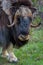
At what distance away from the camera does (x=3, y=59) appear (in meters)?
5.15

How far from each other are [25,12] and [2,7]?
42 cm

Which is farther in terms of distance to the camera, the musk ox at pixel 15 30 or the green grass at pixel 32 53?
the green grass at pixel 32 53

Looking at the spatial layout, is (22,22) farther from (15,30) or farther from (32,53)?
(32,53)

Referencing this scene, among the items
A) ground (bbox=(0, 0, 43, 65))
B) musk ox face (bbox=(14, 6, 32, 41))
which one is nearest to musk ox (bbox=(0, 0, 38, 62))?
musk ox face (bbox=(14, 6, 32, 41))

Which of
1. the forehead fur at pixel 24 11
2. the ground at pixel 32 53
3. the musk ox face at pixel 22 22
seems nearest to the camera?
the musk ox face at pixel 22 22

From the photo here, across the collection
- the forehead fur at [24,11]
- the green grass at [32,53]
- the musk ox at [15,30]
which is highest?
the forehead fur at [24,11]

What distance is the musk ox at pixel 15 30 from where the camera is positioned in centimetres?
453

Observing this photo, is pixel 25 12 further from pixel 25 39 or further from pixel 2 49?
pixel 2 49

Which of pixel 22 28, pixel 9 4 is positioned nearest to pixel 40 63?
pixel 22 28

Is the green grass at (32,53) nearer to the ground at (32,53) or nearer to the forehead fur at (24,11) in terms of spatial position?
the ground at (32,53)

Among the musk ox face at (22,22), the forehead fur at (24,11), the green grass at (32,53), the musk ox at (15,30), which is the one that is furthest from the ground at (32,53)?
the forehead fur at (24,11)

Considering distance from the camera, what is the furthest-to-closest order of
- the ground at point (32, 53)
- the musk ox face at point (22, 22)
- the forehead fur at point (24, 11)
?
the ground at point (32, 53) → the forehead fur at point (24, 11) → the musk ox face at point (22, 22)

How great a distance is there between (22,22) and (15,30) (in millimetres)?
217

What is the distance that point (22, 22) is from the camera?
179 inches
